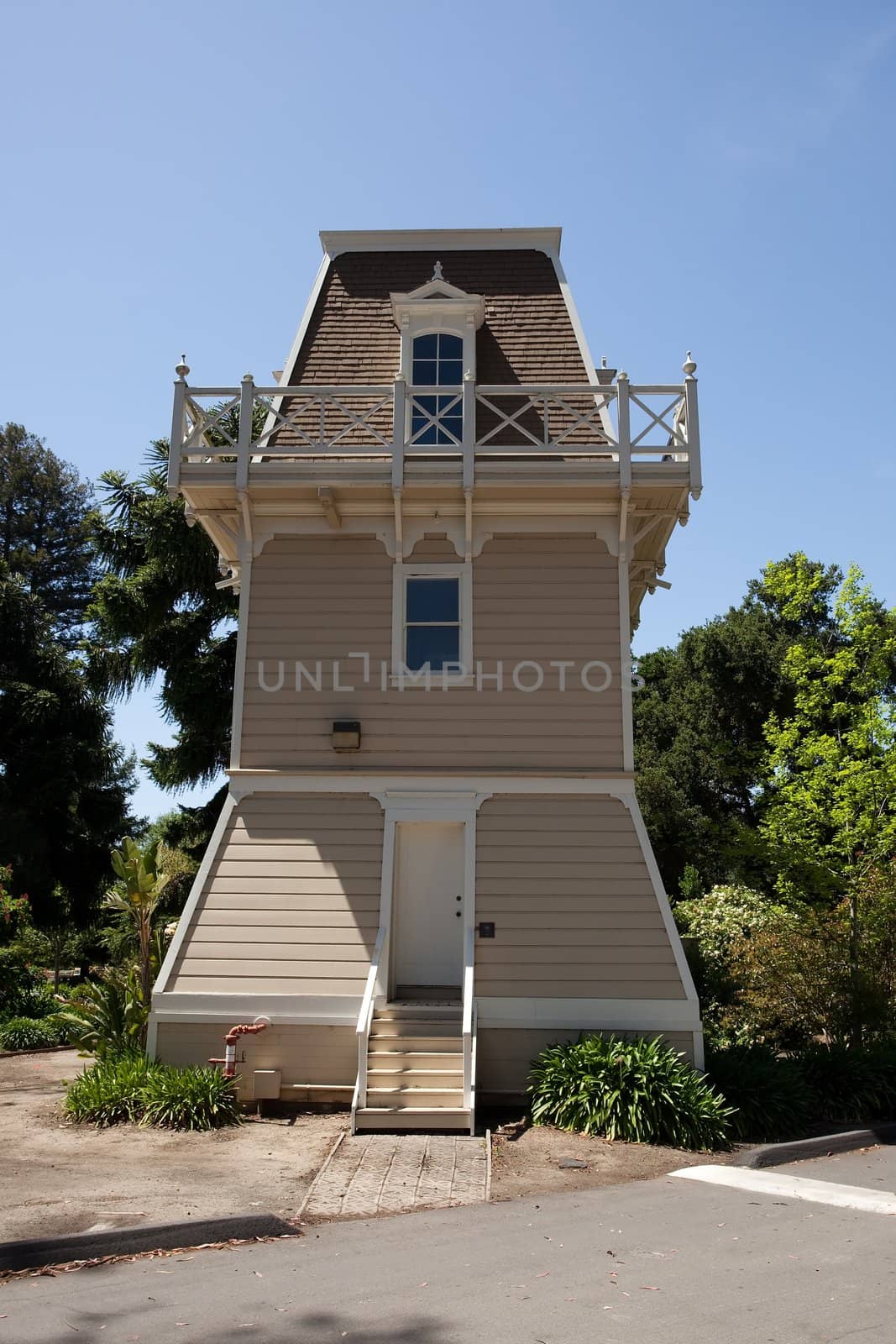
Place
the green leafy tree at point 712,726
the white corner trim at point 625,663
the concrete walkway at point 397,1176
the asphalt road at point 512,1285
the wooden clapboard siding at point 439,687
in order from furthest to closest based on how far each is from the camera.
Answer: the green leafy tree at point 712,726, the wooden clapboard siding at point 439,687, the white corner trim at point 625,663, the concrete walkway at point 397,1176, the asphalt road at point 512,1285

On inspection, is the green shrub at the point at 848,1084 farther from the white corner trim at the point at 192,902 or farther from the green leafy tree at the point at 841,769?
the white corner trim at the point at 192,902

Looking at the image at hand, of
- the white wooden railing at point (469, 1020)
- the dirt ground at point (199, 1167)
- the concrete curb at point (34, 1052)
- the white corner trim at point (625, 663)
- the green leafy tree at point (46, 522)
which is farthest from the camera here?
the green leafy tree at point (46, 522)

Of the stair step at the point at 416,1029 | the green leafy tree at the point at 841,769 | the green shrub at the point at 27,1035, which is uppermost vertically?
the green leafy tree at the point at 841,769

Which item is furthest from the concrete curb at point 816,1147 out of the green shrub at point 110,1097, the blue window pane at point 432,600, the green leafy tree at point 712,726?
the green leafy tree at point 712,726

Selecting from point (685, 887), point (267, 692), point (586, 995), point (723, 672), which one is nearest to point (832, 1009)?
point (586, 995)

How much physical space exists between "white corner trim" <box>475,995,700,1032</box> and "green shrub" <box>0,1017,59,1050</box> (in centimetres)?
968

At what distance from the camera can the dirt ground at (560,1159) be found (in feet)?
26.9

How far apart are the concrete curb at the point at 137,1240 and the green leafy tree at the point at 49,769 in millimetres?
20216

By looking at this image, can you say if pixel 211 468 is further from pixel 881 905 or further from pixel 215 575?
pixel 881 905

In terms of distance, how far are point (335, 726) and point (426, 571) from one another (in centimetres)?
223

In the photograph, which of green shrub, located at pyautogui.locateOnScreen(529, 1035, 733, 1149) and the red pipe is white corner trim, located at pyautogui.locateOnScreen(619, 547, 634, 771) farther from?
the red pipe

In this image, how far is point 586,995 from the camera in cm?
1107

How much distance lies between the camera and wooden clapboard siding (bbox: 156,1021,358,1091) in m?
10.9

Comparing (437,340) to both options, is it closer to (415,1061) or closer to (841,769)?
(841,769)
